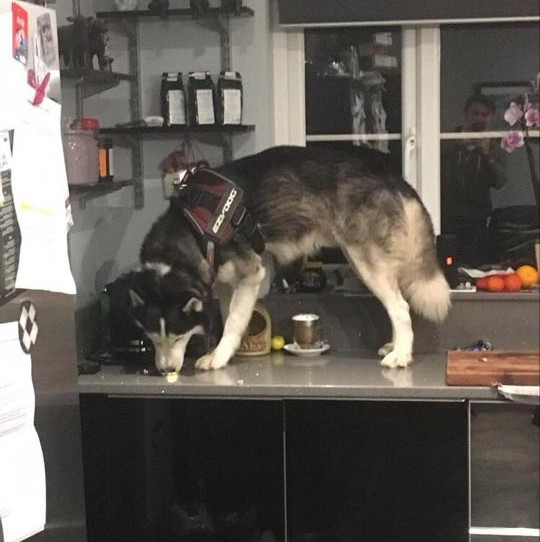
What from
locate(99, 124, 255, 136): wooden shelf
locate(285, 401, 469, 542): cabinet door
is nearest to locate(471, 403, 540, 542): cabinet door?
locate(285, 401, 469, 542): cabinet door

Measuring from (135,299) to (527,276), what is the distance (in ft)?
3.93

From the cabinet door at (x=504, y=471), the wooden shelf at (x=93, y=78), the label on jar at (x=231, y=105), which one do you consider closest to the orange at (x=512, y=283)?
the cabinet door at (x=504, y=471)

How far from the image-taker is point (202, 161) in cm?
289

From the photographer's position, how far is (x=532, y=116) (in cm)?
289

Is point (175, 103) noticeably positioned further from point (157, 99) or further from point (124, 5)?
point (124, 5)

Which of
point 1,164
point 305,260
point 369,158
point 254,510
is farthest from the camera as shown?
point 305,260

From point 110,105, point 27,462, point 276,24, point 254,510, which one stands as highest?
point 276,24

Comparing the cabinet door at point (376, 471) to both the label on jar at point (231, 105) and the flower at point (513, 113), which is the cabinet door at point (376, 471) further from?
the flower at point (513, 113)

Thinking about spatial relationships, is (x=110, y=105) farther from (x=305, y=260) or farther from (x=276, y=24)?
(x=305, y=260)

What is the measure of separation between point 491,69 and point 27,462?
7.26 feet

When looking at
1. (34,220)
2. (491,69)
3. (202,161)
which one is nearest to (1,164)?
(34,220)

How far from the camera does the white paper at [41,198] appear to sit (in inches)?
46.6

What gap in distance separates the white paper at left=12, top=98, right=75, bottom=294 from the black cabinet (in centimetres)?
117

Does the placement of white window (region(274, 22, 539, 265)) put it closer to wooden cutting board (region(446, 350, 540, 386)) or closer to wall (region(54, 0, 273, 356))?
wall (region(54, 0, 273, 356))
